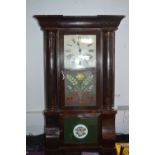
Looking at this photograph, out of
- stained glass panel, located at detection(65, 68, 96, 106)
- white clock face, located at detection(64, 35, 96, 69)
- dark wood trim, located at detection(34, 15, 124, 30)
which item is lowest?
stained glass panel, located at detection(65, 68, 96, 106)

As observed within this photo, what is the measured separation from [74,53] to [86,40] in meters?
0.21

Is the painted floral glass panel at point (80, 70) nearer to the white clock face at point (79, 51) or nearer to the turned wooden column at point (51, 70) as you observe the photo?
the white clock face at point (79, 51)

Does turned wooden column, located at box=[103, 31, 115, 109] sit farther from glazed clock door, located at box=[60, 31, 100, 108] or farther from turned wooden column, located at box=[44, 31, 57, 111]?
turned wooden column, located at box=[44, 31, 57, 111]

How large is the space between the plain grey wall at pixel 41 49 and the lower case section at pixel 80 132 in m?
0.59

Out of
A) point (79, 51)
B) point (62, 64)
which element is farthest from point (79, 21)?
point (62, 64)

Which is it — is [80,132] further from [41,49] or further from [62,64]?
[41,49]

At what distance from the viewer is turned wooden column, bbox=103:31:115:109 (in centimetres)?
301

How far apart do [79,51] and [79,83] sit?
38 centimetres

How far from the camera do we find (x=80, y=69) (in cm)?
306

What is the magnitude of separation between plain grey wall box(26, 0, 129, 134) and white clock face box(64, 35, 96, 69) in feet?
1.93

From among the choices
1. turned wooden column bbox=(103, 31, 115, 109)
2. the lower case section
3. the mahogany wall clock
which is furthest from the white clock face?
the lower case section
